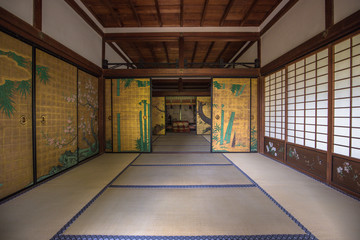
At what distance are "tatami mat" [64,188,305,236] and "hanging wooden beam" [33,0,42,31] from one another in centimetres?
234

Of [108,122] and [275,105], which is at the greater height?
[275,105]

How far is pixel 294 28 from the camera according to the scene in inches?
105

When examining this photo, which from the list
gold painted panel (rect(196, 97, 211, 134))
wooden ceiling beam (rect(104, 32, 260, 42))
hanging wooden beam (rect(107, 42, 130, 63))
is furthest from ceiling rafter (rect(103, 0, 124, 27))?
gold painted panel (rect(196, 97, 211, 134))

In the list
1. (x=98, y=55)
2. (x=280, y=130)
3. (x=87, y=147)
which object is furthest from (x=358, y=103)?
(x=98, y=55)

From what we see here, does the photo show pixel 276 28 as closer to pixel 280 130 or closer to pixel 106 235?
pixel 280 130

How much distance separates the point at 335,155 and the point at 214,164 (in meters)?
1.70

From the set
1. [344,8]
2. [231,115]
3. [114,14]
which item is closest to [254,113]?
[231,115]

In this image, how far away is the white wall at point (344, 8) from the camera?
5.72ft

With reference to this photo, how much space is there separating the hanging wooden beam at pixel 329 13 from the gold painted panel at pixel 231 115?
1917mm

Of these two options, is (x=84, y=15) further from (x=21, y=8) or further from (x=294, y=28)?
(x=294, y=28)

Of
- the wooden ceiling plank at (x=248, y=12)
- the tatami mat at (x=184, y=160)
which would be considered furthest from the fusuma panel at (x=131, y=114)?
the wooden ceiling plank at (x=248, y=12)

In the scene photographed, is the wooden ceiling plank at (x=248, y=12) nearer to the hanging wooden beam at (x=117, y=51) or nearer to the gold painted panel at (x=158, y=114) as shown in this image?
the hanging wooden beam at (x=117, y=51)

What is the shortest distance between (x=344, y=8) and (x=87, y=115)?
14.3ft

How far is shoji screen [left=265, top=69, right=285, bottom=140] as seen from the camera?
10.1 ft
